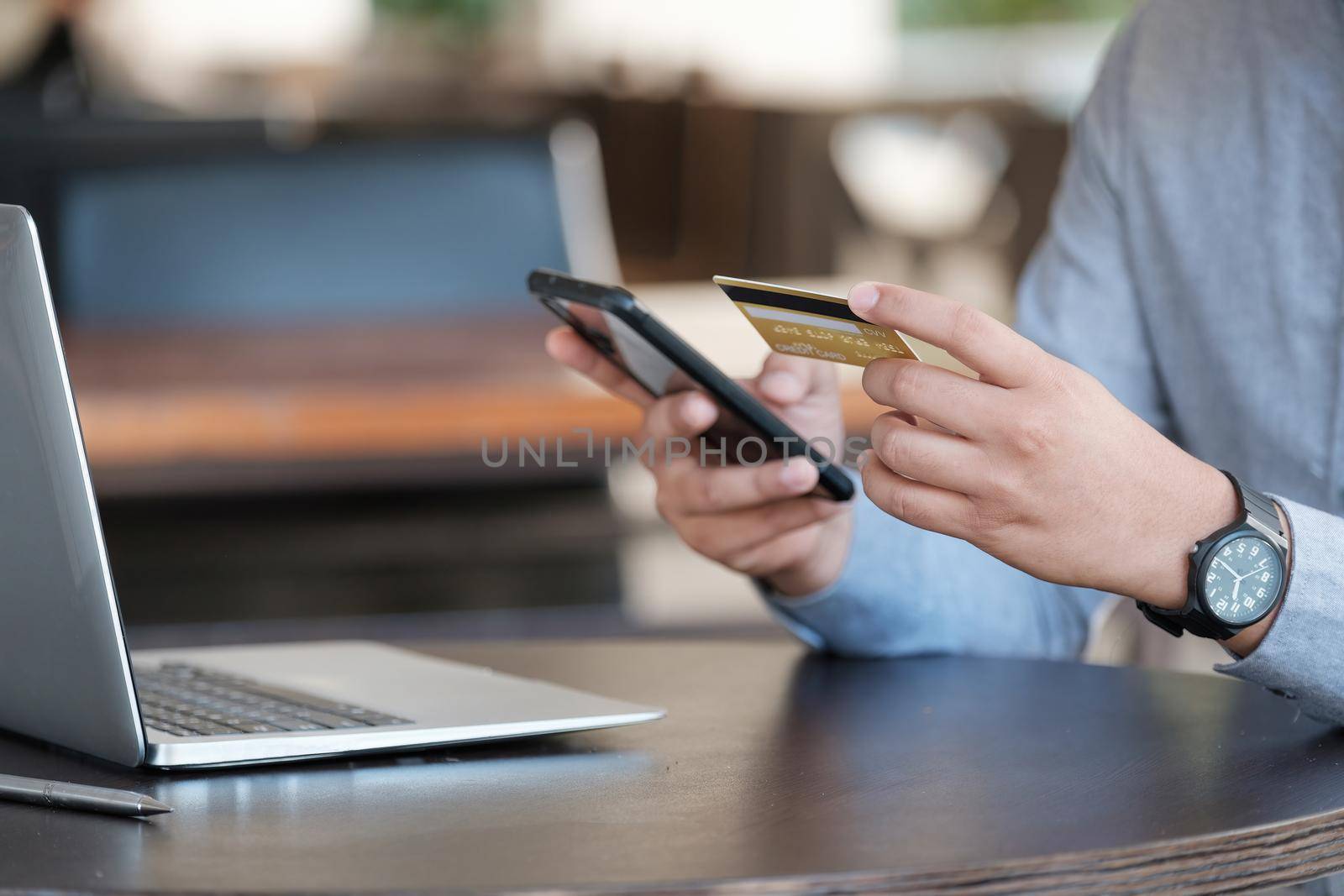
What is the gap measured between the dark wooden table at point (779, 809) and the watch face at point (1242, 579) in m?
0.06

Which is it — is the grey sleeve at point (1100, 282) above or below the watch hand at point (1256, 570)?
above

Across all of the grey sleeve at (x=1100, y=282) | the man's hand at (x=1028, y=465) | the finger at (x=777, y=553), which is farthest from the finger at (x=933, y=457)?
the grey sleeve at (x=1100, y=282)

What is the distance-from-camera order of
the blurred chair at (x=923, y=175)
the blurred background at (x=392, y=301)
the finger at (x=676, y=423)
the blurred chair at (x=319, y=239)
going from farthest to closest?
1. the blurred chair at (x=923, y=175)
2. the blurred chair at (x=319, y=239)
3. the blurred background at (x=392, y=301)
4. the finger at (x=676, y=423)

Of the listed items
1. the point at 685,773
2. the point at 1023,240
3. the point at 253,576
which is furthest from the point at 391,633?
the point at 1023,240

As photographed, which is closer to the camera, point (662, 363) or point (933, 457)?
point (933, 457)

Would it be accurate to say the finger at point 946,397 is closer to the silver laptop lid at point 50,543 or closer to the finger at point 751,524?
the finger at point 751,524

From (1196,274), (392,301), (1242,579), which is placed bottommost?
(392,301)

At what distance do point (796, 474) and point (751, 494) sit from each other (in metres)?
0.04

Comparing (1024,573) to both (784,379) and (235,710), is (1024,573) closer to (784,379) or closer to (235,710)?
(784,379)

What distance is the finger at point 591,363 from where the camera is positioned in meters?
0.83

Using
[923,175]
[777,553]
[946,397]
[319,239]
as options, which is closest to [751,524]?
[777,553]

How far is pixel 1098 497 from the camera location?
613 mm

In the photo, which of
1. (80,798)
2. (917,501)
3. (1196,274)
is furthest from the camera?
(1196,274)

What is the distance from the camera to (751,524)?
2.74ft
